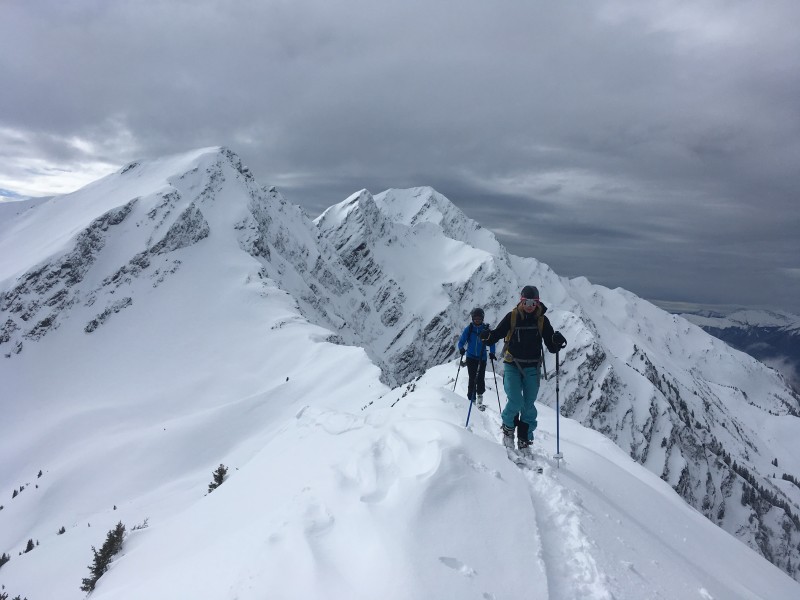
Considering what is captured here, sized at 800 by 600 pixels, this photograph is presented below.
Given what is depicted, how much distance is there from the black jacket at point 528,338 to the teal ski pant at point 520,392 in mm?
213

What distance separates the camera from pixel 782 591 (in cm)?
688

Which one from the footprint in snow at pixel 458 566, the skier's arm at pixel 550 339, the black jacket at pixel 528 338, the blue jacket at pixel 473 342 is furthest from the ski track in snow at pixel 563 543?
the blue jacket at pixel 473 342

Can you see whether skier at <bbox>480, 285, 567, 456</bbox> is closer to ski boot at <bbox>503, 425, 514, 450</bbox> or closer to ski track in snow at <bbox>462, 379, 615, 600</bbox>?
ski boot at <bbox>503, 425, 514, 450</bbox>

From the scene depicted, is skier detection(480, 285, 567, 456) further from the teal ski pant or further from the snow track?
the snow track

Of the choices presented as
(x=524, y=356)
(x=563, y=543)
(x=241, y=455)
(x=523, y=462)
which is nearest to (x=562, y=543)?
(x=563, y=543)

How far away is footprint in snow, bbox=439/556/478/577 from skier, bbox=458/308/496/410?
24.8ft

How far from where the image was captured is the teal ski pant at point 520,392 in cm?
835

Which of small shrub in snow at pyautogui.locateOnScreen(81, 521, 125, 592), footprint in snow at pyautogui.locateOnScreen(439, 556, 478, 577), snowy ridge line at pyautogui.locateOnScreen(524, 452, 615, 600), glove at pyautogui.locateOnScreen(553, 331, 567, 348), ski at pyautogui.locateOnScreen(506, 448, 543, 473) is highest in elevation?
glove at pyautogui.locateOnScreen(553, 331, 567, 348)

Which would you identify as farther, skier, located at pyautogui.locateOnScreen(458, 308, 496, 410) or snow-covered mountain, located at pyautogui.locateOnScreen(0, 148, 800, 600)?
skier, located at pyautogui.locateOnScreen(458, 308, 496, 410)

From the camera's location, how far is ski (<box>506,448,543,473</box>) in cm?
733

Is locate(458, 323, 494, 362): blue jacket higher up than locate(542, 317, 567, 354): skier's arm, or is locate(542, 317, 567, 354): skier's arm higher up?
locate(542, 317, 567, 354): skier's arm

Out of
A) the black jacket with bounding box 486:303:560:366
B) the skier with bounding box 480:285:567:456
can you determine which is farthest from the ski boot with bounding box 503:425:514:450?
the black jacket with bounding box 486:303:560:366

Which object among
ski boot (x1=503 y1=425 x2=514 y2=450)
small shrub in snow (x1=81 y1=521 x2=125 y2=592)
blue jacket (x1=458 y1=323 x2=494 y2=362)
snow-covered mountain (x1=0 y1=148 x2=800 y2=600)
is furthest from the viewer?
blue jacket (x1=458 y1=323 x2=494 y2=362)

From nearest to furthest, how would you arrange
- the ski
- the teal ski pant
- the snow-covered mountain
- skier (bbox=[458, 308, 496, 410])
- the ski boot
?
the snow-covered mountain, the ski, the ski boot, the teal ski pant, skier (bbox=[458, 308, 496, 410])
